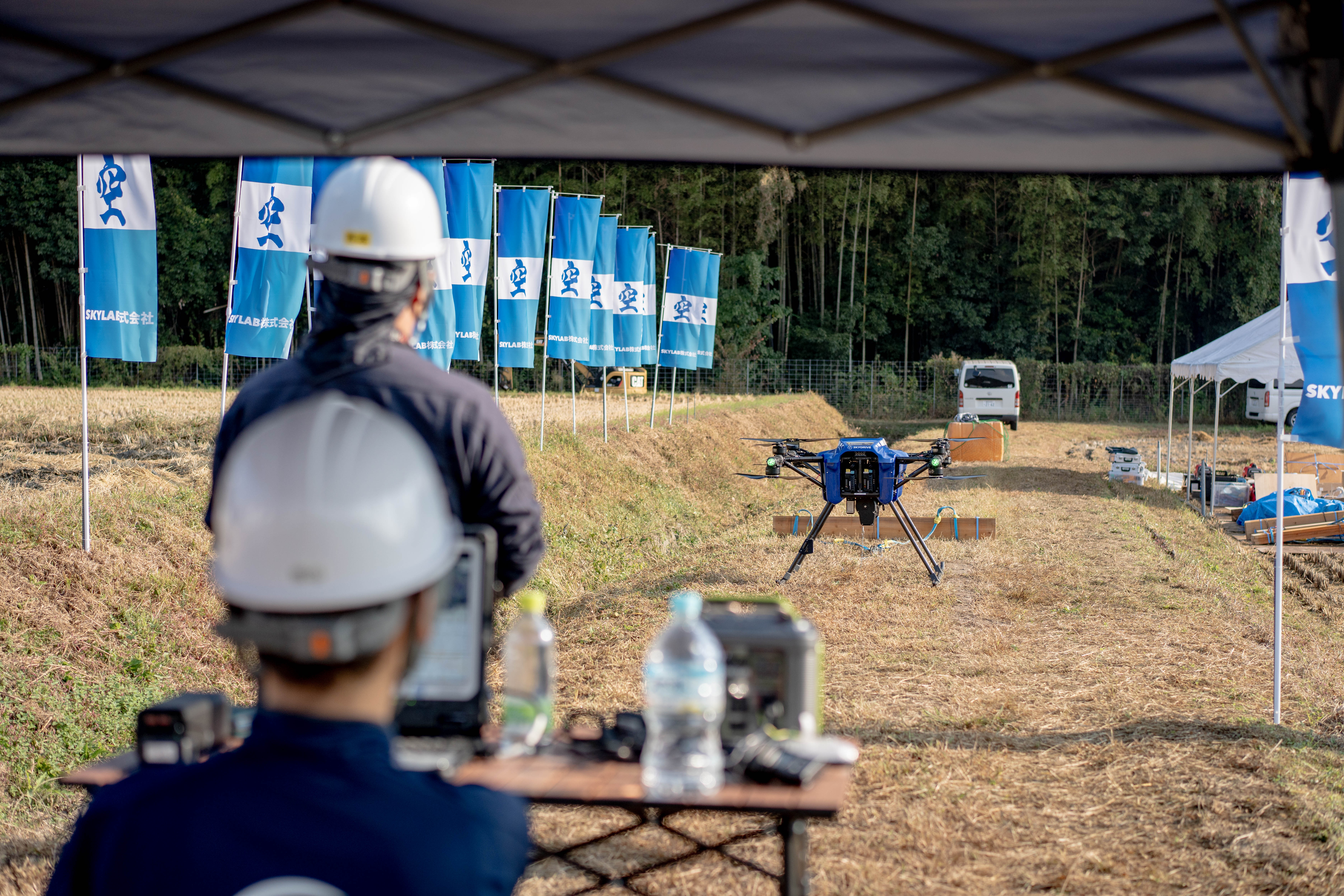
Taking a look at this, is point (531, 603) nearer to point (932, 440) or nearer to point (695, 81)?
point (695, 81)

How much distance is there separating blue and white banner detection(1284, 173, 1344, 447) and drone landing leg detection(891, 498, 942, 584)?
4.59 m

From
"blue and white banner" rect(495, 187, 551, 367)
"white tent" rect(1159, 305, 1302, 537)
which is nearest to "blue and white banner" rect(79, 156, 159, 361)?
"blue and white banner" rect(495, 187, 551, 367)

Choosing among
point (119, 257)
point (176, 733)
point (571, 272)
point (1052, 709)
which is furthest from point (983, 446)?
point (176, 733)

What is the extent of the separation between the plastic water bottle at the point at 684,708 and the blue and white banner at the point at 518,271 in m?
12.8

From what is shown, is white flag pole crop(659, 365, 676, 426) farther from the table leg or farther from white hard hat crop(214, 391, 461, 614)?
white hard hat crop(214, 391, 461, 614)

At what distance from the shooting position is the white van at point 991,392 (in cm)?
3303

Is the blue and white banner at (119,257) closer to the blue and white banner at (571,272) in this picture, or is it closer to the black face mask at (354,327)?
the black face mask at (354,327)

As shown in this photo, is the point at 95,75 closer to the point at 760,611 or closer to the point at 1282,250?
the point at 760,611

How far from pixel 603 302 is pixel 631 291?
180 cm

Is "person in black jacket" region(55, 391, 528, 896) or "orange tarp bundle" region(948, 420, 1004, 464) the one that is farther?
"orange tarp bundle" region(948, 420, 1004, 464)

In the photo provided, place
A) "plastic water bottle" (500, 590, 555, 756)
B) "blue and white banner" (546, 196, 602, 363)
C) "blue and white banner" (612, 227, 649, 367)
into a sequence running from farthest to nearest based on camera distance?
"blue and white banner" (612, 227, 649, 367)
"blue and white banner" (546, 196, 602, 363)
"plastic water bottle" (500, 590, 555, 756)

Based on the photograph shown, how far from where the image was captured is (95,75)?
3.29 m

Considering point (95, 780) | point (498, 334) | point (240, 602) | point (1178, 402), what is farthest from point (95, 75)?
point (1178, 402)

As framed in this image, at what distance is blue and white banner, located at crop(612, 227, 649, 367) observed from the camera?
65.8 feet
